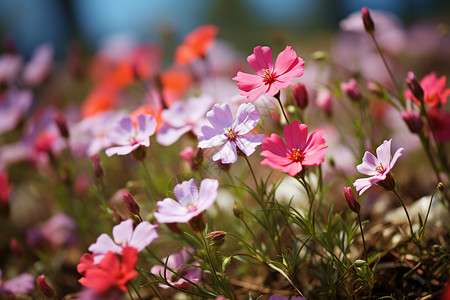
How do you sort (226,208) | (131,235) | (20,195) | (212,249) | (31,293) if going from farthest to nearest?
(20,195) → (226,208) → (31,293) → (212,249) → (131,235)

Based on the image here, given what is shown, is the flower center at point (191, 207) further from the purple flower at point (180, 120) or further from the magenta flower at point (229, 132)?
the purple flower at point (180, 120)

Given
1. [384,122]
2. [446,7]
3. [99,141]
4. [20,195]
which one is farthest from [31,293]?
[446,7]

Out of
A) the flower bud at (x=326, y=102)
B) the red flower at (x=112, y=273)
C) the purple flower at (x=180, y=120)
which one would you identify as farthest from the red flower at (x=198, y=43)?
the red flower at (x=112, y=273)

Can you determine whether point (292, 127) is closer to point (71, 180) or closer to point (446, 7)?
point (71, 180)

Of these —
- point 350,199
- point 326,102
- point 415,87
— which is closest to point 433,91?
point 415,87

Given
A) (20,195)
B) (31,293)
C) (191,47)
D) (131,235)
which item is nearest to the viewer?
(131,235)

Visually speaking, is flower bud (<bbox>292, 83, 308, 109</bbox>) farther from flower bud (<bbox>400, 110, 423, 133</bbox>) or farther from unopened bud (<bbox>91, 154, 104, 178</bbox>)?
unopened bud (<bbox>91, 154, 104, 178</bbox>)
